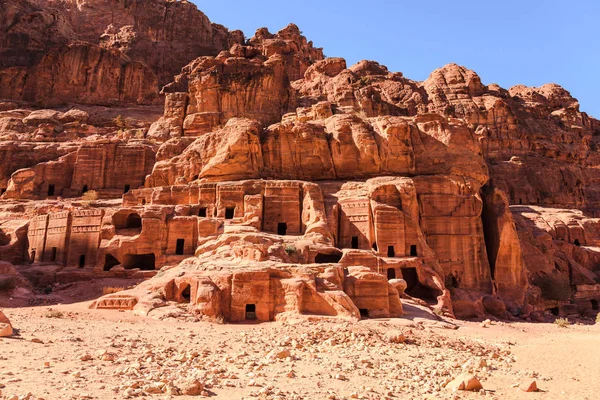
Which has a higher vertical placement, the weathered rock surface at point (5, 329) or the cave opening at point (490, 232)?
the cave opening at point (490, 232)

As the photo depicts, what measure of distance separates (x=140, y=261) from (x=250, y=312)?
1358 cm

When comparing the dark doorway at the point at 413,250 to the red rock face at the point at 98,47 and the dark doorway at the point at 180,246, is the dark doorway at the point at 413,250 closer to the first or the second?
the dark doorway at the point at 180,246

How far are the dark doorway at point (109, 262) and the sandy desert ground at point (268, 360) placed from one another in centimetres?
941

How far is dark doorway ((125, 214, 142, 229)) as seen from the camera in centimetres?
3319

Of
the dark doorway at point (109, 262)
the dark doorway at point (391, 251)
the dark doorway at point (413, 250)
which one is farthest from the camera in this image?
the dark doorway at point (413, 250)

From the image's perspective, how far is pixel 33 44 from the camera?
70.9 m

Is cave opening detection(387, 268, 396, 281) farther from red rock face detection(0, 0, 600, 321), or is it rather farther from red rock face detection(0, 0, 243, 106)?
red rock face detection(0, 0, 243, 106)

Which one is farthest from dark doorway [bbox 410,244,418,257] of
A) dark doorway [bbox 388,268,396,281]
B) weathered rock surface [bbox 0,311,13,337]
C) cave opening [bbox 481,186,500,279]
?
weathered rock surface [bbox 0,311,13,337]

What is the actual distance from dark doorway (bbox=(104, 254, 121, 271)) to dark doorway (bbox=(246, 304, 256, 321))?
1278cm

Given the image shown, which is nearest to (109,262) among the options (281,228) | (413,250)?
(281,228)

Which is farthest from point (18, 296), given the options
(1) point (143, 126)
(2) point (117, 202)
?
Result: (1) point (143, 126)

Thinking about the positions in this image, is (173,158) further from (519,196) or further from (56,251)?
(519,196)

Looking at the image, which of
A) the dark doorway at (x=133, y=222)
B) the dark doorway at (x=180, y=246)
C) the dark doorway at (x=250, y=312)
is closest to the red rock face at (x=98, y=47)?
the dark doorway at (x=133, y=222)

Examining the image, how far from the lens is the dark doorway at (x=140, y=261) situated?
1232 inches
